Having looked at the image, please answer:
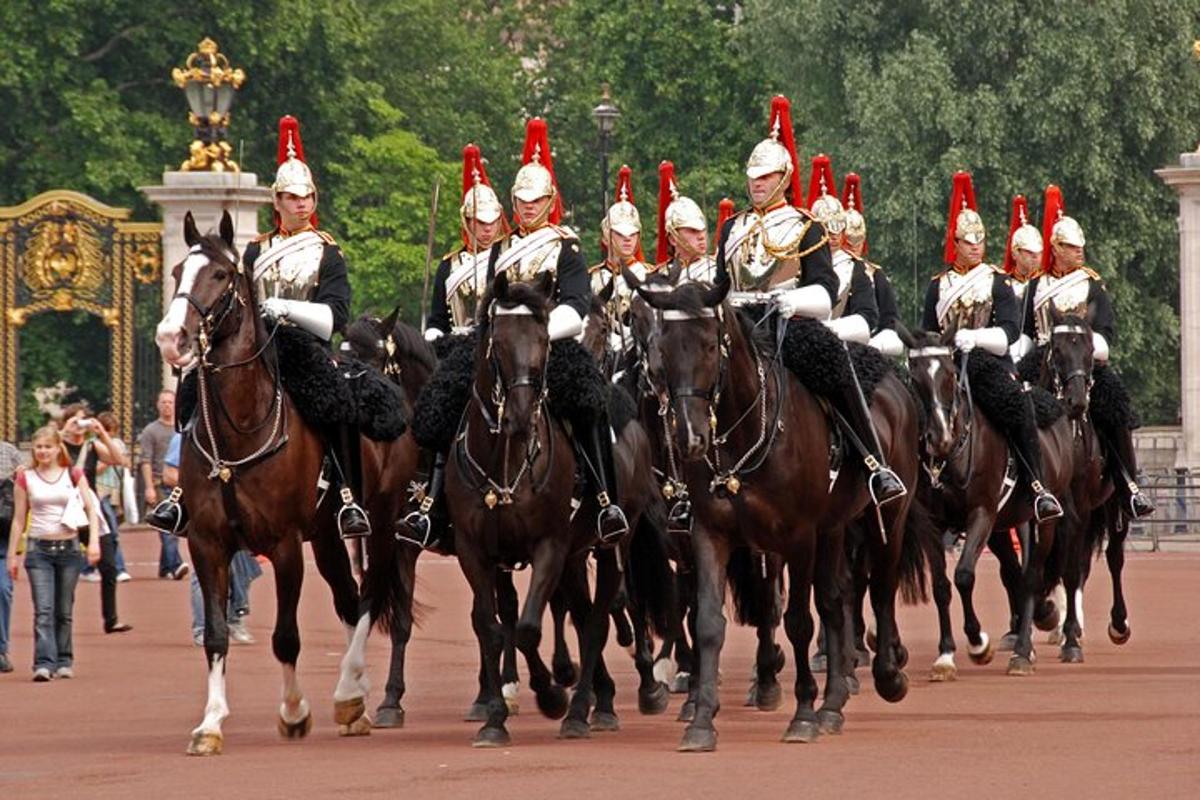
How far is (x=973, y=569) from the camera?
64.1ft

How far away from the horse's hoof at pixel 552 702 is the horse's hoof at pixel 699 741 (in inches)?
60.5

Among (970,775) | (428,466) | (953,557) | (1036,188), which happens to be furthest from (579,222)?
→ (970,775)

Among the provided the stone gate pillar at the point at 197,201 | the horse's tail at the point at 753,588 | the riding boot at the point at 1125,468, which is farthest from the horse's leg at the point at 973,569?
the stone gate pillar at the point at 197,201

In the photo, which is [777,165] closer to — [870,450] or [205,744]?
[870,450]

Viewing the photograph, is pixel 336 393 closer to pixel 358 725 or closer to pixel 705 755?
pixel 358 725

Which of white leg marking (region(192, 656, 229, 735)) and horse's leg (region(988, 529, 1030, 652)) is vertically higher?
horse's leg (region(988, 529, 1030, 652))

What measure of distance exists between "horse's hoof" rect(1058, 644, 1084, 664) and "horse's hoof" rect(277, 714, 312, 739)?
6.78m

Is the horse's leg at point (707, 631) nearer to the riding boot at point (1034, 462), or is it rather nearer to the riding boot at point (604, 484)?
the riding boot at point (604, 484)

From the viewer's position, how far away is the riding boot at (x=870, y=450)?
15.7m

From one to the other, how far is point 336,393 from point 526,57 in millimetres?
57317

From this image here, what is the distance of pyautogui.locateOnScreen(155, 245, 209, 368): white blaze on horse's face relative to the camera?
14375 millimetres

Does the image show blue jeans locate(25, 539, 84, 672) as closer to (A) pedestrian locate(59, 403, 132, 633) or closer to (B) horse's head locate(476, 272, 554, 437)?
(A) pedestrian locate(59, 403, 132, 633)

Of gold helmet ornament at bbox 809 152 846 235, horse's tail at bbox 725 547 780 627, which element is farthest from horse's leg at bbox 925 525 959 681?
gold helmet ornament at bbox 809 152 846 235

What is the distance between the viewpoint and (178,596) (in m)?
28.7
